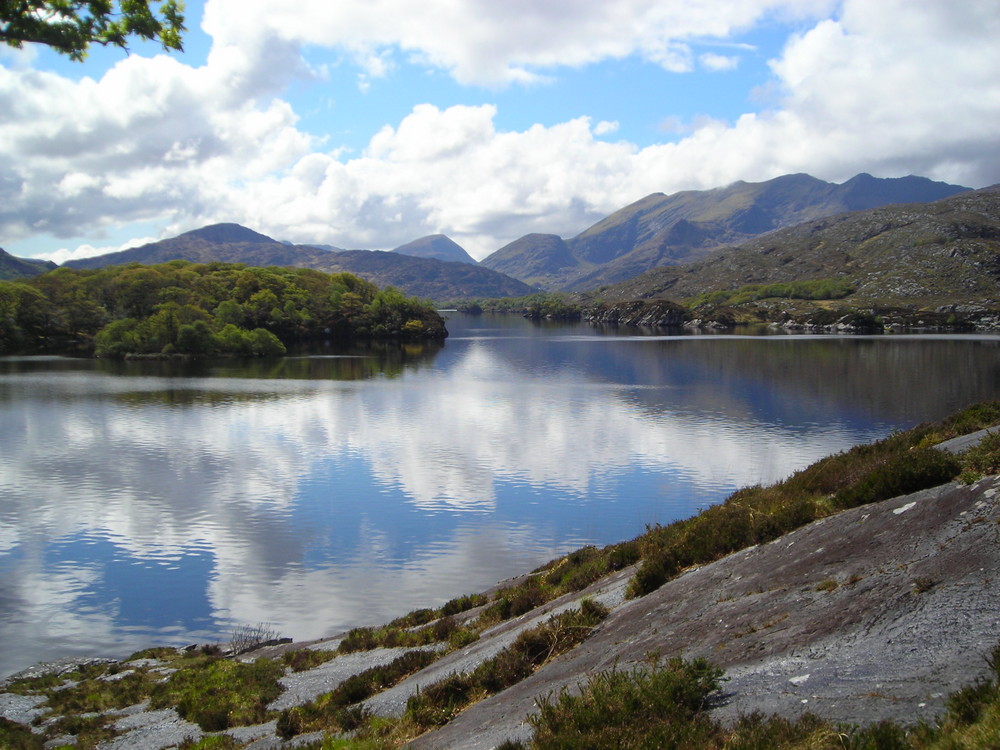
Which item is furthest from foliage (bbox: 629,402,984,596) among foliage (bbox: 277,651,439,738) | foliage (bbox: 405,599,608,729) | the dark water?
the dark water

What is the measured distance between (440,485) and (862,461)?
26843mm

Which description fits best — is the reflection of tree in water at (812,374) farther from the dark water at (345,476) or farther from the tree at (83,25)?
the tree at (83,25)

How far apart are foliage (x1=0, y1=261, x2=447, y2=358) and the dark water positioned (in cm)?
3733

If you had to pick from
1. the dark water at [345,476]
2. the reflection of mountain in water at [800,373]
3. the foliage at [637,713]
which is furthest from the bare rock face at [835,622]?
the reflection of mountain in water at [800,373]

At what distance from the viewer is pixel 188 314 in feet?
423

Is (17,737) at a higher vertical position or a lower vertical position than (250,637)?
higher

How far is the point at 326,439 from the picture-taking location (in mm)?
51438

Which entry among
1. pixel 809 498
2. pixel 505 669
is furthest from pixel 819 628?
pixel 809 498

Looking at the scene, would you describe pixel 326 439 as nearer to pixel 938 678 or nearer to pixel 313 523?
pixel 313 523

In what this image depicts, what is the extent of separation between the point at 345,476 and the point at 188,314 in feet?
343

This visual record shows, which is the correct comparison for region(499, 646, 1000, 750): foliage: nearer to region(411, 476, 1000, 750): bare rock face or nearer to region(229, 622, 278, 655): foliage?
region(411, 476, 1000, 750): bare rock face

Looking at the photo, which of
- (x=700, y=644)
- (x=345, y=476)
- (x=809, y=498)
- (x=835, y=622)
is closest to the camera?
(x=835, y=622)

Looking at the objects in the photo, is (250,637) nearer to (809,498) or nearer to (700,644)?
(700,644)

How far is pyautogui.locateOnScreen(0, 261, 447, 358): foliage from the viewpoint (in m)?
124
